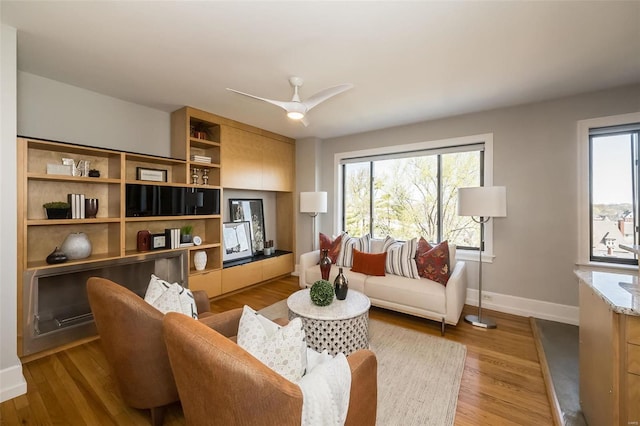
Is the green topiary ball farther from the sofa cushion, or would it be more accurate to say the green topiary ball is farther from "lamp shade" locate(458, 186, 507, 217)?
"lamp shade" locate(458, 186, 507, 217)

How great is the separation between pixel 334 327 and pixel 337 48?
2227 millimetres

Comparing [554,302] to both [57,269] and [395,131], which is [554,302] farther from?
[57,269]

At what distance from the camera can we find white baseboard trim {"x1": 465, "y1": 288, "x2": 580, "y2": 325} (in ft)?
9.72

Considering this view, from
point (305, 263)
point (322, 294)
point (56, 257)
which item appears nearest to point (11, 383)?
point (56, 257)

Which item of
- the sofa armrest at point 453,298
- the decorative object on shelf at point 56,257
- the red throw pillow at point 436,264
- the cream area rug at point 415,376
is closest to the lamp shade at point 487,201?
the red throw pillow at point 436,264

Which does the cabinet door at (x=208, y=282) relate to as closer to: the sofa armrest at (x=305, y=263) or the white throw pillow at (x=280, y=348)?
the sofa armrest at (x=305, y=263)

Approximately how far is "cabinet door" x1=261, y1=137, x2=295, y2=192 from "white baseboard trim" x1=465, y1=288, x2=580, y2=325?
3337 mm

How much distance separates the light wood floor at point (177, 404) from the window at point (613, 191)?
4.28ft

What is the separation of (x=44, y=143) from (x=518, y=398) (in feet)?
14.1

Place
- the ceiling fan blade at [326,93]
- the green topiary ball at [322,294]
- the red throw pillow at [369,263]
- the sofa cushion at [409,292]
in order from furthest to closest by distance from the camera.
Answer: the red throw pillow at [369,263]
the sofa cushion at [409,292]
the green topiary ball at [322,294]
the ceiling fan blade at [326,93]

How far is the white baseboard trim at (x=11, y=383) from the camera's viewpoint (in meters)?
1.83

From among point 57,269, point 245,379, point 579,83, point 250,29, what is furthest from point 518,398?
point 57,269

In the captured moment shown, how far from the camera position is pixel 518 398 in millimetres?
1842

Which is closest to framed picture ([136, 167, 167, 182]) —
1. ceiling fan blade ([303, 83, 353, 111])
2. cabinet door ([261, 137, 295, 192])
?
cabinet door ([261, 137, 295, 192])
